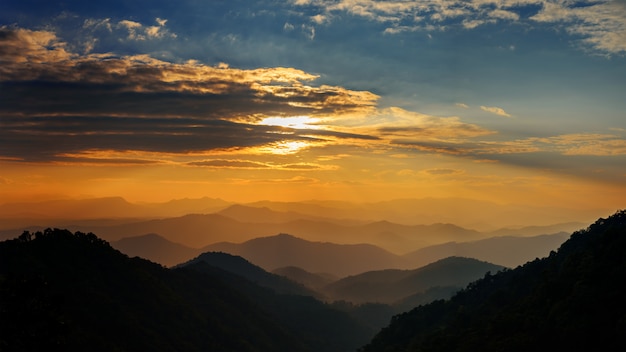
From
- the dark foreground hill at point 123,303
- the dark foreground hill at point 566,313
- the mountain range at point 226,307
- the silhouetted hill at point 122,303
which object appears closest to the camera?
the mountain range at point 226,307

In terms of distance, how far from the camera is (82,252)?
142125 mm

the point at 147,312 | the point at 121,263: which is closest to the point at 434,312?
the point at 147,312

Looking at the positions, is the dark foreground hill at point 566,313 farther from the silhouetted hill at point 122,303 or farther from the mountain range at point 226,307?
the silhouetted hill at point 122,303

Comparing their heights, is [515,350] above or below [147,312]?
above

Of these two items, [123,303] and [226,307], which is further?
[226,307]

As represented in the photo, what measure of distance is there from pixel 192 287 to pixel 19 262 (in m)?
75.3

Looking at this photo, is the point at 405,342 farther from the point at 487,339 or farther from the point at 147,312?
the point at 147,312

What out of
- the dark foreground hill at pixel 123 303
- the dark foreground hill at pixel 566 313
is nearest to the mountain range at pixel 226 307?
the dark foreground hill at pixel 566 313

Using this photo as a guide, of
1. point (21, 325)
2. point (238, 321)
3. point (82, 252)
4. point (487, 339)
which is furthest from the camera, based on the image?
point (238, 321)

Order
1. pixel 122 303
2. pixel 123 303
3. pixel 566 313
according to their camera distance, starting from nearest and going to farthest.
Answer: pixel 566 313 → pixel 122 303 → pixel 123 303

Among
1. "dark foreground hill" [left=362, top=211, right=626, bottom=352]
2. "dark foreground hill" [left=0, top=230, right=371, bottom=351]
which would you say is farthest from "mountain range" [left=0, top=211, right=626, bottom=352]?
"dark foreground hill" [left=0, top=230, right=371, bottom=351]

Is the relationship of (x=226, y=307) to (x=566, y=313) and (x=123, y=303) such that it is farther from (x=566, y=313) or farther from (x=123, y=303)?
(x=566, y=313)

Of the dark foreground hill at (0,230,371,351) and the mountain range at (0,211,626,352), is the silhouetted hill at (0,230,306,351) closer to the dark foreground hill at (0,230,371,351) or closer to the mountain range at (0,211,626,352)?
the dark foreground hill at (0,230,371,351)

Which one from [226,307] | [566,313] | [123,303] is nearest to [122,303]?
[123,303]
